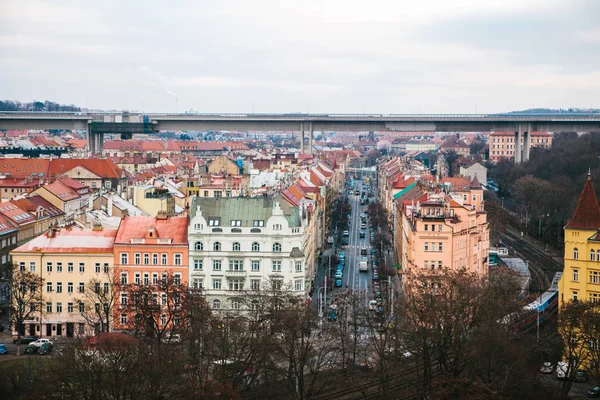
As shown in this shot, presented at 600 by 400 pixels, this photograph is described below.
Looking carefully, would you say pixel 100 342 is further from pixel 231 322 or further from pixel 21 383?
pixel 231 322

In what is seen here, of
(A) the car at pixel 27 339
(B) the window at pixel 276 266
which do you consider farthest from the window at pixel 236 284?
(A) the car at pixel 27 339

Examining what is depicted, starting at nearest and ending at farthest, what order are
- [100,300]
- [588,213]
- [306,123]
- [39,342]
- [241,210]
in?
1. [588,213]
2. [39,342]
3. [100,300]
4. [241,210]
5. [306,123]

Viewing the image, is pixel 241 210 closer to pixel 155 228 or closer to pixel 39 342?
pixel 155 228

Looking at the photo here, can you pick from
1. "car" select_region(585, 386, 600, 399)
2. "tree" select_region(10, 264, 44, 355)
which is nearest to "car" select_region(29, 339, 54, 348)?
"tree" select_region(10, 264, 44, 355)

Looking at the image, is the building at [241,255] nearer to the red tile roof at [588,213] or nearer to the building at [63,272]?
the building at [63,272]

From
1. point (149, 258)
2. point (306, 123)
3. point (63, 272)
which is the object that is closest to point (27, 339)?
point (63, 272)

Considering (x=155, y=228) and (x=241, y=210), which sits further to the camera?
(x=241, y=210)
